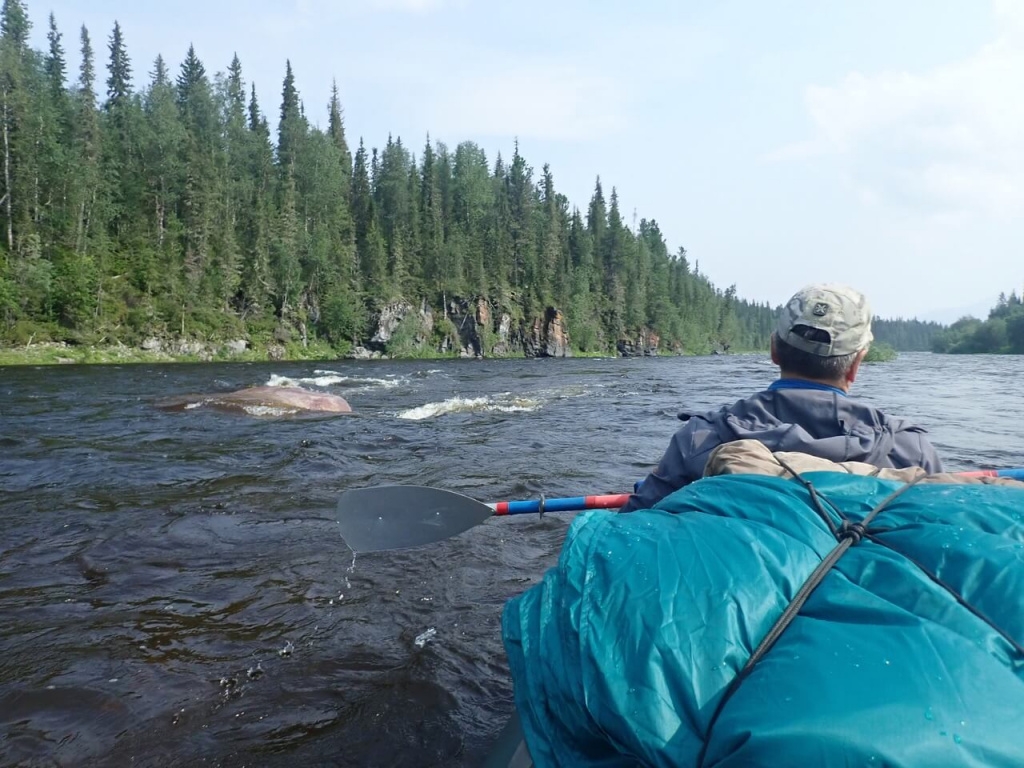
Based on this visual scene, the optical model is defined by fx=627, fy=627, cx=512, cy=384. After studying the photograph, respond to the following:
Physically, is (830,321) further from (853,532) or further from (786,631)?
(786,631)

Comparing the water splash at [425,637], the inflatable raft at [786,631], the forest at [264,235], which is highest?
the forest at [264,235]

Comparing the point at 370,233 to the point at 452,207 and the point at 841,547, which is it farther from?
the point at 841,547

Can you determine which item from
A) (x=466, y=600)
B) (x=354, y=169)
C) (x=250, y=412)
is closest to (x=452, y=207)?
(x=354, y=169)

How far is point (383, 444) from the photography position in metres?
9.81

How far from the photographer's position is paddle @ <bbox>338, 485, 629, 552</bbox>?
13.6ft

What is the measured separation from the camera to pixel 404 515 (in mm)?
4250

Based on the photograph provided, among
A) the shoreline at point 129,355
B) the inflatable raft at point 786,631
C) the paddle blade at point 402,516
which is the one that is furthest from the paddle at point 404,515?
the shoreline at point 129,355

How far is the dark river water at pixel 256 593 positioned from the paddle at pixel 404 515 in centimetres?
42

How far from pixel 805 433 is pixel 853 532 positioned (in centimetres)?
70

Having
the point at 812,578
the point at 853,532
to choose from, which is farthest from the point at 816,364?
the point at 812,578

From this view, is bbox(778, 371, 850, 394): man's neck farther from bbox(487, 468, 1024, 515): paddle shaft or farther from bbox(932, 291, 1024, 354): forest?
bbox(932, 291, 1024, 354): forest

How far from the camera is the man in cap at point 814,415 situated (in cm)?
215

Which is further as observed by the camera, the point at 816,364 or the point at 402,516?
the point at 402,516

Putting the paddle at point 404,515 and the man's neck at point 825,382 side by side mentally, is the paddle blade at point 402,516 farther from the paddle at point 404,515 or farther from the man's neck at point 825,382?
the man's neck at point 825,382
